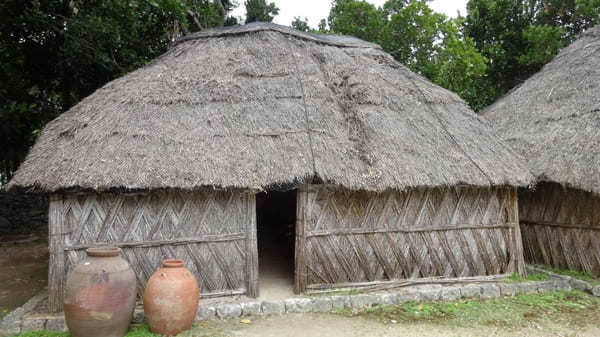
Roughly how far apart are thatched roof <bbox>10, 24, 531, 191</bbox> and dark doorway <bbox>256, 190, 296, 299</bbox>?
6.23 ft

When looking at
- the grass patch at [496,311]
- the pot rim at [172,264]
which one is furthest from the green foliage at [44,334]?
the grass patch at [496,311]

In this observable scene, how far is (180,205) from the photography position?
6336mm

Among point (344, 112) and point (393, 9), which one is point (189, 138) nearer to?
point (344, 112)

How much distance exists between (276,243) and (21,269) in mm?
5704

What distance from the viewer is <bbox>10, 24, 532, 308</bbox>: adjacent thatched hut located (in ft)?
20.0

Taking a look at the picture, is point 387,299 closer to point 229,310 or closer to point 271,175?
point 229,310

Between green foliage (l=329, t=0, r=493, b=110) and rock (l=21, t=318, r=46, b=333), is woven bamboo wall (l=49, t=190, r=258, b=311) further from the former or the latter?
green foliage (l=329, t=0, r=493, b=110)

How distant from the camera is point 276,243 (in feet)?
36.2

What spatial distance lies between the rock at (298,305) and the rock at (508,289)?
10.8ft

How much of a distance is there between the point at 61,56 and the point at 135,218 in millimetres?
6493

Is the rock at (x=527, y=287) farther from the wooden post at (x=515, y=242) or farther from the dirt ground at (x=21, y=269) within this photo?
the dirt ground at (x=21, y=269)

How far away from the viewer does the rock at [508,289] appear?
7.00 meters

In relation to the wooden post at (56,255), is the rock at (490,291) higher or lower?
lower

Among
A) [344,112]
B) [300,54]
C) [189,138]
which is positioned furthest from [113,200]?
[300,54]
